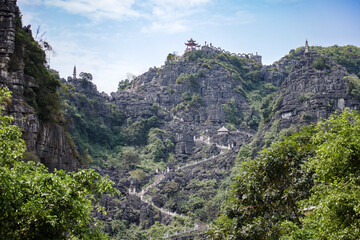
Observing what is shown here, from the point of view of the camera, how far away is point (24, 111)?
19.3 metres

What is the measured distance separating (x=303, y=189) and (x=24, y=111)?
13.1m

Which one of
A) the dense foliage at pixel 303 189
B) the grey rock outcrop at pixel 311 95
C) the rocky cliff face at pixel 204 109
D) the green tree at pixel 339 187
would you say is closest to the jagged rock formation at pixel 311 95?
the grey rock outcrop at pixel 311 95

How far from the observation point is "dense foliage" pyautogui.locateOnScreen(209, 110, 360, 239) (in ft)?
31.9

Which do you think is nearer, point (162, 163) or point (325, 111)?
point (325, 111)

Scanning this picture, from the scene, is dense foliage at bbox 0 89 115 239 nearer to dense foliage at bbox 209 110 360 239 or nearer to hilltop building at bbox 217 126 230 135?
dense foliage at bbox 209 110 360 239

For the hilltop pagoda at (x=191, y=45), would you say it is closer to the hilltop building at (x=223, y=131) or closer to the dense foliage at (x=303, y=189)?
the hilltop building at (x=223, y=131)

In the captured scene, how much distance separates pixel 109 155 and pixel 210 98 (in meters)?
26.2

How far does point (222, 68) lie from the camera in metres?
80.7

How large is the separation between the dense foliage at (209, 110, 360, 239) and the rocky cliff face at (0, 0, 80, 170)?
9.98 m

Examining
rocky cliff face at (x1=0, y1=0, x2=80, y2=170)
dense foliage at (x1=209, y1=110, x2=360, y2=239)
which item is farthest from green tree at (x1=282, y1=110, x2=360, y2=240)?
rocky cliff face at (x1=0, y1=0, x2=80, y2=170)

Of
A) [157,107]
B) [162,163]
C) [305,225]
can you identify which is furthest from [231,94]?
→ [305,225]

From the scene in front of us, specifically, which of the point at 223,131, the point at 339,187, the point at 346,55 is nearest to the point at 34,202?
the point at 339,187

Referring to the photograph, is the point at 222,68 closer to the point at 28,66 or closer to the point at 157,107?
the point at 157,107

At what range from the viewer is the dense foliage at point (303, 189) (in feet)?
31.9
